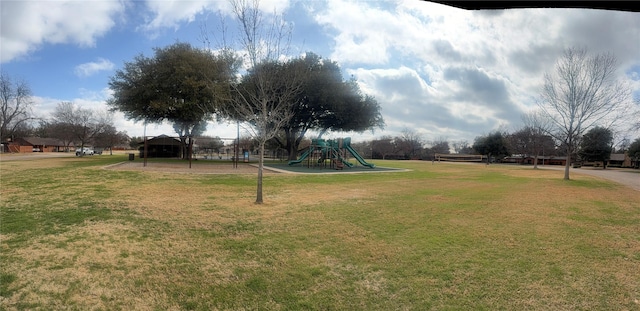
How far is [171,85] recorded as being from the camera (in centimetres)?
A: 2838

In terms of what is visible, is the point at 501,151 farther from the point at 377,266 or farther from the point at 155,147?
the point at 377,266

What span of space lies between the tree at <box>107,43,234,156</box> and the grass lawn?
2008 centimetres

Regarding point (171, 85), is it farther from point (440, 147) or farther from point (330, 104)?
point (440, 147)

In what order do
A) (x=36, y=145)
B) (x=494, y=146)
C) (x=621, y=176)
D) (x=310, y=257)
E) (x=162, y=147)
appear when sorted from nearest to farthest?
(x=310, y=257), (x=621, y=176), (x=162, y=147), (x=494, y=146), (x=36, y=145)

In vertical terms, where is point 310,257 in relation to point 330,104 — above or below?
below

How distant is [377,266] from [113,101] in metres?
33.6

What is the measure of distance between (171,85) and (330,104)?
48.3ft

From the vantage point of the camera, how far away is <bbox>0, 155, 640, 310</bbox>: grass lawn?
3.77m

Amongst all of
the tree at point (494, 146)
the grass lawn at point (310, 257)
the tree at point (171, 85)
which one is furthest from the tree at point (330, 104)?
the tree at point (494, 146)

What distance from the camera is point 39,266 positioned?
4.43 metres

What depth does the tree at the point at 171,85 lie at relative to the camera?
27969 millimetres

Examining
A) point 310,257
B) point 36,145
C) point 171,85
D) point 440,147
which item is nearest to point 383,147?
point 440,147

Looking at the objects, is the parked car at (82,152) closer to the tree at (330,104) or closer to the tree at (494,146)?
the tree at (330,104)

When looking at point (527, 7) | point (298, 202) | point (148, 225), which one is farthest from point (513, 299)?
point (298, 202)
